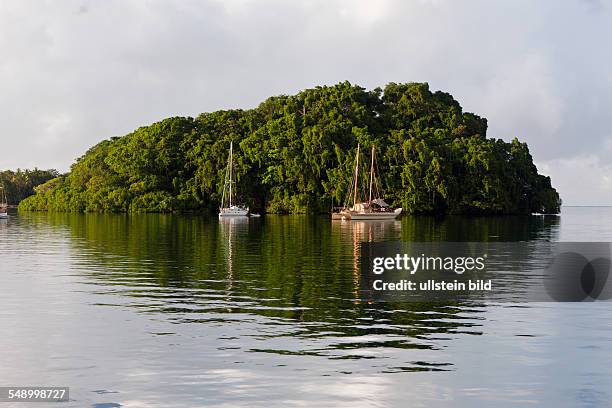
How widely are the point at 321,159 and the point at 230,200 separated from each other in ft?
55.6

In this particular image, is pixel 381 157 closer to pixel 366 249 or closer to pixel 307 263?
pixel 366 249

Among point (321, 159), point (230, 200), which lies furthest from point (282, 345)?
point (321, 159)

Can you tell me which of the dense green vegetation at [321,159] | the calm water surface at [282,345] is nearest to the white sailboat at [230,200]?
the dense green vegetation at [321,159]

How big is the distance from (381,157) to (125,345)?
10121 cm

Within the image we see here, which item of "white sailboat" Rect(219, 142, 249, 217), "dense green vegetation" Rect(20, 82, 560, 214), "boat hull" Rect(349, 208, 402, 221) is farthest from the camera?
"dense green vegetation" Rect(20, 82, 560, 214)

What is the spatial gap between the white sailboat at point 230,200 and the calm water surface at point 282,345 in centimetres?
7442

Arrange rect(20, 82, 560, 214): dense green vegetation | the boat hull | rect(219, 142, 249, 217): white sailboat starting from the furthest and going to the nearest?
rect(20, 82, 560, 214): dense green vegetation → rect(219, 142, 249, 217): white sailboat → the boat hull

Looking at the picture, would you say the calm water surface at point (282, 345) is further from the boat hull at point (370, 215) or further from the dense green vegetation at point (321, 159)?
the dense green vegetation at point (321, 159)

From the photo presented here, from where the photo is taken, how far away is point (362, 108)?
12600 cm

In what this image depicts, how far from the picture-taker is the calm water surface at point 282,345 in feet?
42.4

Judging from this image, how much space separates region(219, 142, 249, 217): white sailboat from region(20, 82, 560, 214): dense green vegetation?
3.01 meters

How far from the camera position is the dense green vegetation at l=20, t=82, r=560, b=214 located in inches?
4486

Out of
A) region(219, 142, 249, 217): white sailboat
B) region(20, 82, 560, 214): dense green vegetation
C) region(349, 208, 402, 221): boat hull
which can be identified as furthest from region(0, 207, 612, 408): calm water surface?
region(20, 82, 560, 214): dense green vegetation

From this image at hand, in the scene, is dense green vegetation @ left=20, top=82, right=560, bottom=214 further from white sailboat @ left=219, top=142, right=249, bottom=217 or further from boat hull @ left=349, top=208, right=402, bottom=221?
boat hull @ left=349, top=208, right=402, bottom=221
